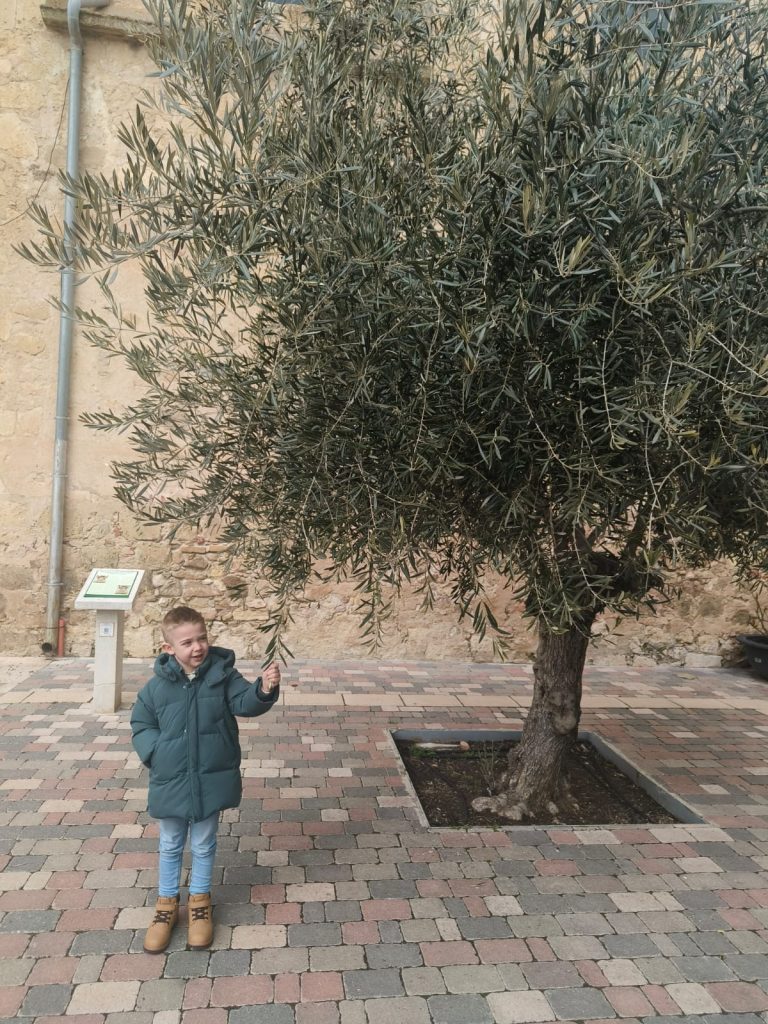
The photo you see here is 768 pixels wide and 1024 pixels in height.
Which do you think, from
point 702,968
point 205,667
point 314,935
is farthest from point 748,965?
point 205,667

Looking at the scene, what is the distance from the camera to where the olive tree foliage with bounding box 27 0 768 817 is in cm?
281

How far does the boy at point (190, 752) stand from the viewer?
10.6ft

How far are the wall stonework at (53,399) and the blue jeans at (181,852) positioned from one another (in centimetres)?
403

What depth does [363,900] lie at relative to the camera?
3.59 meters

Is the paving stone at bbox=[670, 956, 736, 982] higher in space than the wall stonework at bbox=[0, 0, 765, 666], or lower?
lower

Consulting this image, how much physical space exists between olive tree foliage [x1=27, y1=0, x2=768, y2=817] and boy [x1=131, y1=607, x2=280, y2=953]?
0.44 meters

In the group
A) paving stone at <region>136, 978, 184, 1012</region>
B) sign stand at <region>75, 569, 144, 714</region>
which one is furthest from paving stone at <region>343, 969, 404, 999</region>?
sign stand at <region>75, 569, 144, 714</region>

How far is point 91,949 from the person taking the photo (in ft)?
10.3

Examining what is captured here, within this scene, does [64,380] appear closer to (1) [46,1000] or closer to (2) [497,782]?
(2) [497,782]

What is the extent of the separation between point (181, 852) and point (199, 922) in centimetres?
29

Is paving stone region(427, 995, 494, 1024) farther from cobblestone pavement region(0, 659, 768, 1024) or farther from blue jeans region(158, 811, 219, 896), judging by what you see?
blue jeans region(158, 811, 219, 896)

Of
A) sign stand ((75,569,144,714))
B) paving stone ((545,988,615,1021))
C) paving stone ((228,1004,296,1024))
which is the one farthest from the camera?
sign stand ((75,569,144,714))

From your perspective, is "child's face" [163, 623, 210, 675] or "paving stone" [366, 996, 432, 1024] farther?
"child's face" [163, 623, 210, 675]

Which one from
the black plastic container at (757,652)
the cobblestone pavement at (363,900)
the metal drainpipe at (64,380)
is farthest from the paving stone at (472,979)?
the black plastic container at (757,652)
